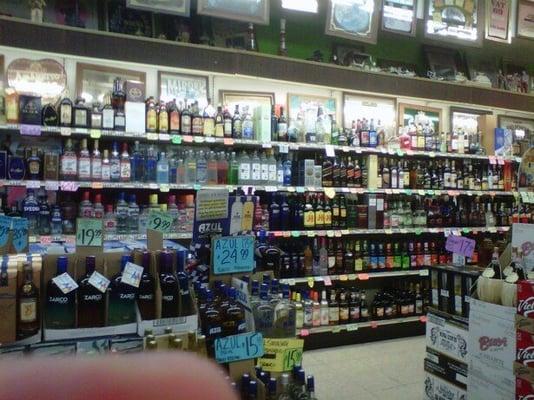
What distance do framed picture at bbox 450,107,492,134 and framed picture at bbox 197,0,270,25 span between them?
2.80 meters

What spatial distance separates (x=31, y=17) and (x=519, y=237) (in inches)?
162

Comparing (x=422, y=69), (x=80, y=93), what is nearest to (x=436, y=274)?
(x=80, y=93)

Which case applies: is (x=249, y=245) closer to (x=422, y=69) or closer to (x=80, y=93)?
(x=80, y=93)

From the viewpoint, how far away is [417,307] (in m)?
5.17

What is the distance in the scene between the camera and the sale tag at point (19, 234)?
2021 mm

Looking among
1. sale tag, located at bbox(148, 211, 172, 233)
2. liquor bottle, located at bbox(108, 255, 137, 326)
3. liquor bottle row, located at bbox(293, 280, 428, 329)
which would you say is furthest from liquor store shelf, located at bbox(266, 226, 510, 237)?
liquor bottle, located at bbox(108, 255, 137, 326)

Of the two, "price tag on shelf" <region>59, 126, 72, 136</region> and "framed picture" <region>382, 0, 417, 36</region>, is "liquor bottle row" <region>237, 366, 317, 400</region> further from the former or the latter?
"framed picture" <region>382, 0, 417, 36</region>

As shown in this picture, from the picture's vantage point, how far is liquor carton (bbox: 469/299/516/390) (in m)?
2.35

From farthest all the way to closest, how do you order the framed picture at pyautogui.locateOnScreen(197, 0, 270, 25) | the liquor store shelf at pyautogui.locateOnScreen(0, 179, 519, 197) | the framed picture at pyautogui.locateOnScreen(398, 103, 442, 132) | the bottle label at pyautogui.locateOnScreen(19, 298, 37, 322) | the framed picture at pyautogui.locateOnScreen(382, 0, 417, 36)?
the framed picture at pyautogui.locateOnScreen(398, 103, 442, 132)
the framed picture at pyautogui.locateOnScreen(382, 0, 417, 36)
the framed picture at pyautogui.locateOnScreen(197, 0, 270, 25)
the liquor store shelf at pyautogui.locateOnScreen(0, 179, 519, 197)
the bottle label at pyautogui.locateOnScreen(19, 298, 37, 322)

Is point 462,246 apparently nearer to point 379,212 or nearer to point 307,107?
point 379,212

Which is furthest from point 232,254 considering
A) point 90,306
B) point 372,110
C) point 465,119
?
point 465,119

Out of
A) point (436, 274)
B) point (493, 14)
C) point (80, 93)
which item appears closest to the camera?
point (436, 274)

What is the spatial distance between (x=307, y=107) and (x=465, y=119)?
2321 millimetres

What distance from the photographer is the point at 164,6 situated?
4.16m
